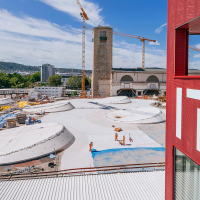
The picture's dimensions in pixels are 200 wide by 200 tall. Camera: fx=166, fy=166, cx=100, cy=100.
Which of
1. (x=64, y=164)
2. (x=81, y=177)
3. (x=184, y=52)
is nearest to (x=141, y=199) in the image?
(x=81, y=177)

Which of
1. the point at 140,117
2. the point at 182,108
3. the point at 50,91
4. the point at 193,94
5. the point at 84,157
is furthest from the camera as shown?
the point at 50,91

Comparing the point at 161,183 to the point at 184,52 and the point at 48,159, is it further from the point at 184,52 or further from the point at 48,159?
the point at 48,159

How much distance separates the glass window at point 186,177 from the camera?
5.12 metres

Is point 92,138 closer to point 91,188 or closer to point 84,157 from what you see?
point 84,157

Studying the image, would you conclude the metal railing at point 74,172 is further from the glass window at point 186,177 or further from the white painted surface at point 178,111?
the white painted surface at point 178,111

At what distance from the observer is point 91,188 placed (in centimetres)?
945

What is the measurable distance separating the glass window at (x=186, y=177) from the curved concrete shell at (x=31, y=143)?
13304 millimetres

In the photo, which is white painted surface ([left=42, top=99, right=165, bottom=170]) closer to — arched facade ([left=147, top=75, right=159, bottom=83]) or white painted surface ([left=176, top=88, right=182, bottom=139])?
white painted surface ([left=176, top=88, right=182, bottom=139])

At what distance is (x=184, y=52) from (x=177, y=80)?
38.0 inches

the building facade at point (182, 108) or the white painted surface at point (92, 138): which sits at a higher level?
the building facade at point (182, 108)

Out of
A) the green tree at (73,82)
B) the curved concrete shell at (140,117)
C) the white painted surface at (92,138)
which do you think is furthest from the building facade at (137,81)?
the green tree at (73,82)

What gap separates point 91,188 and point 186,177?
5718 millimetres

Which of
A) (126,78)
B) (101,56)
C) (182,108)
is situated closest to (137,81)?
(126,78)

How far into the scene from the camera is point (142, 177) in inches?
413
